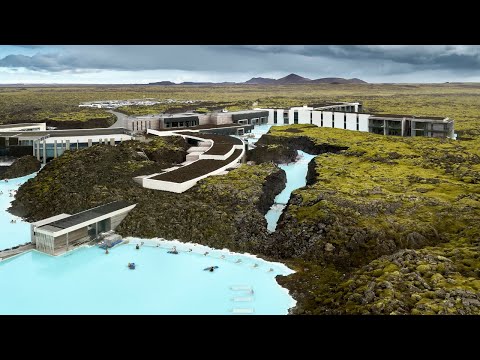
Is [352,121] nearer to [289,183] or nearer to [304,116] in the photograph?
[304,116]

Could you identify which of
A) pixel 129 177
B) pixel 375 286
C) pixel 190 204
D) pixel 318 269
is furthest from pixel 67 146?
pixel 375 286

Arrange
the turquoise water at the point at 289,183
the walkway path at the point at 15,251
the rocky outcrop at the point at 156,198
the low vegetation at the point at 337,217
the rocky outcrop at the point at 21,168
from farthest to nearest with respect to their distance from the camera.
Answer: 1. the rocky outcrop at the point at 21,168
2. the turquoise water at the point at 289,183
3. the rocky outcrop at the point at 156,198
4. the walkway path at the point at 15,251
5. the low vegetation at the point at 337,217

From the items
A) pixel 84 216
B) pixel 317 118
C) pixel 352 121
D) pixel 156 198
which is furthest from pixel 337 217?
pixel 317 118

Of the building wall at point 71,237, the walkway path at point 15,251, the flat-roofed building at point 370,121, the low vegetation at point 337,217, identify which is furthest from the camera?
the flat-roofed building at point 370,121

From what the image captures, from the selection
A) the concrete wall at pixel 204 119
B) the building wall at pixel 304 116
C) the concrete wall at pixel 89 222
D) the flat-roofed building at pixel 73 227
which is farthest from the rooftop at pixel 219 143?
the building wall at pixel 304 116

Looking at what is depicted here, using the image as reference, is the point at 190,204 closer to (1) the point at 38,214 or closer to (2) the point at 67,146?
(1) the point at 38,214

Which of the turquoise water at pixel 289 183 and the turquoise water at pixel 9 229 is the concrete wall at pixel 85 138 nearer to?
the turquoise water at pixel 9 229

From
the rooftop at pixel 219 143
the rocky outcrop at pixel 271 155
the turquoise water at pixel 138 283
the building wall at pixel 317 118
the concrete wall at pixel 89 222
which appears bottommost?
the turquoise water at pixel 138 283

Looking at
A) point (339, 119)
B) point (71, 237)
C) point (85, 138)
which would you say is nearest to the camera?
point (71, 237)
